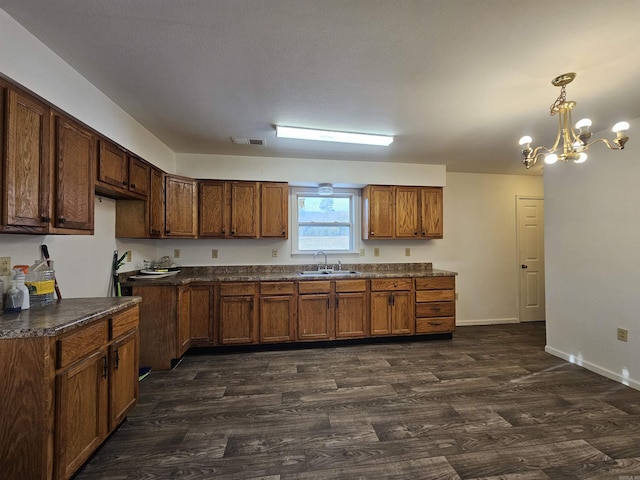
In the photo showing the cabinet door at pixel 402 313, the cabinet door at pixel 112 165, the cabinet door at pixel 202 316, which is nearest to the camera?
the cabinet door at pixel 112 165

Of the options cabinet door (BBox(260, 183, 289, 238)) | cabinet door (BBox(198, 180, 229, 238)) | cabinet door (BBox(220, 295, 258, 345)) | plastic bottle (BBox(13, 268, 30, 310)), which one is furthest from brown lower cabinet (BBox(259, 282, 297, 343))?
plastic bottle (BBox(13, 268, 30, 310))

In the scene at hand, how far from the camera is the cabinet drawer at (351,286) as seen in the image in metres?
3.55

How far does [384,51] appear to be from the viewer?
1682mm

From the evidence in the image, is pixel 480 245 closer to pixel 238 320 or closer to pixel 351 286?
pixel 351 286

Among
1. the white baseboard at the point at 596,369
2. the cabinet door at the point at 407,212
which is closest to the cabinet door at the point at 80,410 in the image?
the cabinet door at the point at 407,212

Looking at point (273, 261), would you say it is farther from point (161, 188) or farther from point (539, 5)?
point (539, 5)

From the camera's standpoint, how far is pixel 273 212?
3693mm

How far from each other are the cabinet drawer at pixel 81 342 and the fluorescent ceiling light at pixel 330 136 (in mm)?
2089

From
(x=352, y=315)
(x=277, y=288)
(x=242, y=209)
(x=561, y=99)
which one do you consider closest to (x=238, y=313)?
(x=277, y=288)

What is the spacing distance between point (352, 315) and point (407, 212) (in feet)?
5.38

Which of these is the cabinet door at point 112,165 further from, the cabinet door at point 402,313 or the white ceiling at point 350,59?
the cabinet door at point 402,313

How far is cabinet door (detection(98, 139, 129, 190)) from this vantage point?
2180 mm

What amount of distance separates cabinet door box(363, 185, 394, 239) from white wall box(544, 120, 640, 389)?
1.83 metres

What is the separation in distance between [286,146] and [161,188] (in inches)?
58.7
